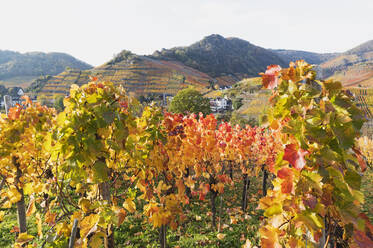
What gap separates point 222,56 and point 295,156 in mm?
161977

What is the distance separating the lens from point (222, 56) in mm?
152875

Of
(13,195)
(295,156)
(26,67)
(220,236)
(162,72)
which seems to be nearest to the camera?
(295,156)

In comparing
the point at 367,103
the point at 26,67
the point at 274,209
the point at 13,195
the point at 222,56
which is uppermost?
the point at 222,56

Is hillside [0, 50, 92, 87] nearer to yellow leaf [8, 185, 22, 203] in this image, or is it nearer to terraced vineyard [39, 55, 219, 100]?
terraced vineyard [39, 55, 219, 100]

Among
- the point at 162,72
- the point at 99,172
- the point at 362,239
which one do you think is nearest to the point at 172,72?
the point at 162,72

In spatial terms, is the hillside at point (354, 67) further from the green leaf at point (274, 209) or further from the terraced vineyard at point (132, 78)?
the green leaf at point (274, 209)

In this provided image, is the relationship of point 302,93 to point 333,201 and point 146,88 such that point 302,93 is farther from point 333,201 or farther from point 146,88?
point 146,88

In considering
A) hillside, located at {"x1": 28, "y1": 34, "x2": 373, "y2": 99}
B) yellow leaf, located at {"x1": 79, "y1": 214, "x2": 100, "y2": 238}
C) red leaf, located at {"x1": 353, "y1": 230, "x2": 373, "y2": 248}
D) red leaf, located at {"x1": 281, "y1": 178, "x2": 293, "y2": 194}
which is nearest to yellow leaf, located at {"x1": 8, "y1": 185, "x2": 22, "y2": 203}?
yellow leaf, located at {"x1": 79, "y1": 214, "x2": 100, "y2": 238}

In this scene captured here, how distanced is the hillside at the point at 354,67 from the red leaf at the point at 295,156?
6945 centimetres

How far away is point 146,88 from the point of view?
70.9 metres

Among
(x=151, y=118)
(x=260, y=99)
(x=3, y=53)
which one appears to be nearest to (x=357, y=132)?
(x=151, y=118)

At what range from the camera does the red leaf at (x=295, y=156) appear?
1.04 metres

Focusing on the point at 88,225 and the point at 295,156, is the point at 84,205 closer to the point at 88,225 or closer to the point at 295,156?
the point at 88,225

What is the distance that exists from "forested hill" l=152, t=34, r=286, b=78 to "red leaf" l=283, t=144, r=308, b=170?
364 feet
